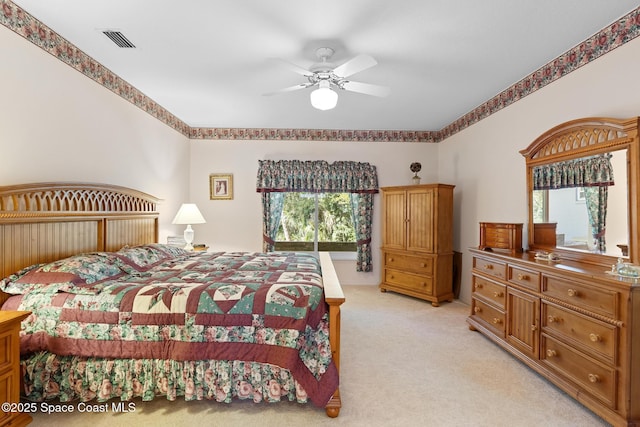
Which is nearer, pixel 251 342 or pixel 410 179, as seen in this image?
pixel 251 342

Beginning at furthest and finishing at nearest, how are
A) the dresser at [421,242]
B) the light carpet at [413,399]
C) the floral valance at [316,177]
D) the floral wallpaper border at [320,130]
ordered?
the floral valance at [316,177], the dresser at [421,242], the floral wallpaper border at [320,130], the light carpet at [413,399]

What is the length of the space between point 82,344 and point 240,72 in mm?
2621

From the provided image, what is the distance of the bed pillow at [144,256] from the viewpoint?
2.56 metres

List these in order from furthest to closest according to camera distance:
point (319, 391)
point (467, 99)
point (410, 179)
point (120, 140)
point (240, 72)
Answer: point (410, 179) → point (467, 99) → point (120, 140) → point (240, 72) → point (319, 391)

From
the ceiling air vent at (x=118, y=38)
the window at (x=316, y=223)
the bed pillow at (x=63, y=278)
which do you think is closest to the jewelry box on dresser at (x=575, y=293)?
the window at (x=316, y=223)

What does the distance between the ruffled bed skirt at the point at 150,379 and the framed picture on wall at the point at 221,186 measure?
3.40 m

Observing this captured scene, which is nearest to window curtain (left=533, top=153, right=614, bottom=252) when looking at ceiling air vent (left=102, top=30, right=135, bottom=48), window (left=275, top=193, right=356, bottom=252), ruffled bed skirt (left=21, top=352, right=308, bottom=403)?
ruffled bed skirt (left=21, top=352, right=308, bottom=403)

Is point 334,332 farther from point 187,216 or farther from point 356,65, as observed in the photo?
point 187,216

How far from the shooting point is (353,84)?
2.79m

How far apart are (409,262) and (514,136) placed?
220 cm

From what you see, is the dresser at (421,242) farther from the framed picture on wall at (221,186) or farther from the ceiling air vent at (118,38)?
the ceiling air vent at (118,38)

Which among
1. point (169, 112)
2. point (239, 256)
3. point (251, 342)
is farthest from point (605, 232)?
point (169, 112)

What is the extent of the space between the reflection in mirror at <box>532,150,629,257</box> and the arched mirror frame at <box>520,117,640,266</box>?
1.7 inches

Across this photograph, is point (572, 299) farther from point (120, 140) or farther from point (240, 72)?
point (120, 140)
